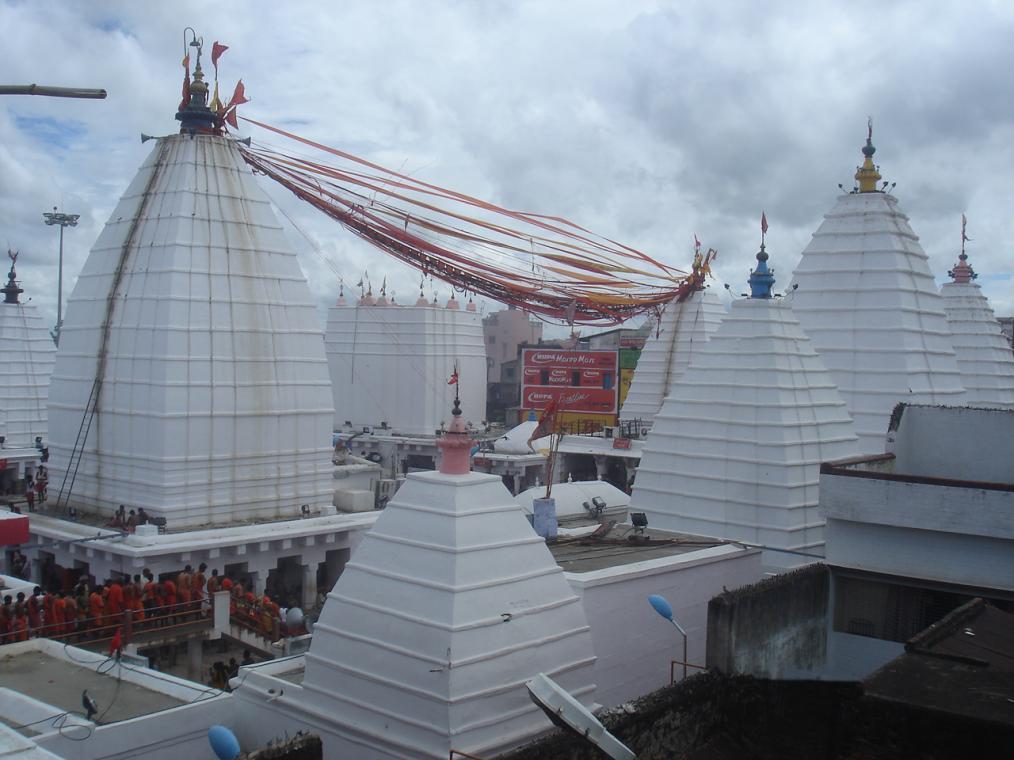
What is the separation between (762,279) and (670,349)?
17.6m

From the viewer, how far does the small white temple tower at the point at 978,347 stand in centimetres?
3083

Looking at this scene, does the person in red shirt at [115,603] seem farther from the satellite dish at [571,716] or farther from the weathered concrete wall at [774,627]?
the weathered concrete wall at [774,627]

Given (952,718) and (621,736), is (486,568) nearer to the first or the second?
(621,736)

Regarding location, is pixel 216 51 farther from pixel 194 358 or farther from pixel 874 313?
pixel 874 313

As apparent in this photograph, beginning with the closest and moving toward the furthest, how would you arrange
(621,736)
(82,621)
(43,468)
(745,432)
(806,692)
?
(621,736)
(806,692)
(82,621)
(745,432)
(43,468)

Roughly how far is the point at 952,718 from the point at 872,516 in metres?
7.18

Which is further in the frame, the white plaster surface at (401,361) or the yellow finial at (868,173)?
the white plaster surface at (401,361)

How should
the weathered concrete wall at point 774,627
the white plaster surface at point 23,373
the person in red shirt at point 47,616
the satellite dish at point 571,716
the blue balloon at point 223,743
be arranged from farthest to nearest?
the white plaster surface at point 23,373
the person in red shirt at point 47,616
the weathered concrete wall at point 774,627
the blue balloon at point 223,743
the satellite dish at point 571,716

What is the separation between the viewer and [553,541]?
16969mm

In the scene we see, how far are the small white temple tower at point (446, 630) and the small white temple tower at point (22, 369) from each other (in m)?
26.9

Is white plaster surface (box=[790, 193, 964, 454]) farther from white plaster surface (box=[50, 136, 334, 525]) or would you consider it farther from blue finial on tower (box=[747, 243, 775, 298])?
white plaster surface (box=[50, 136, 334, 525])

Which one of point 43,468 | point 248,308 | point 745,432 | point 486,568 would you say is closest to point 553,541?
point 745,432

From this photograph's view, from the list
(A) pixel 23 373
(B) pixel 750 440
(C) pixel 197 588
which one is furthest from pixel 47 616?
(A) pixel 23 373

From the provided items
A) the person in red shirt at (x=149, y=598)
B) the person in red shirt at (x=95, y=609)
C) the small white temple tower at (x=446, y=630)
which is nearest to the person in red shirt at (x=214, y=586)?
the person in red shirt at (x=149, y=598)
